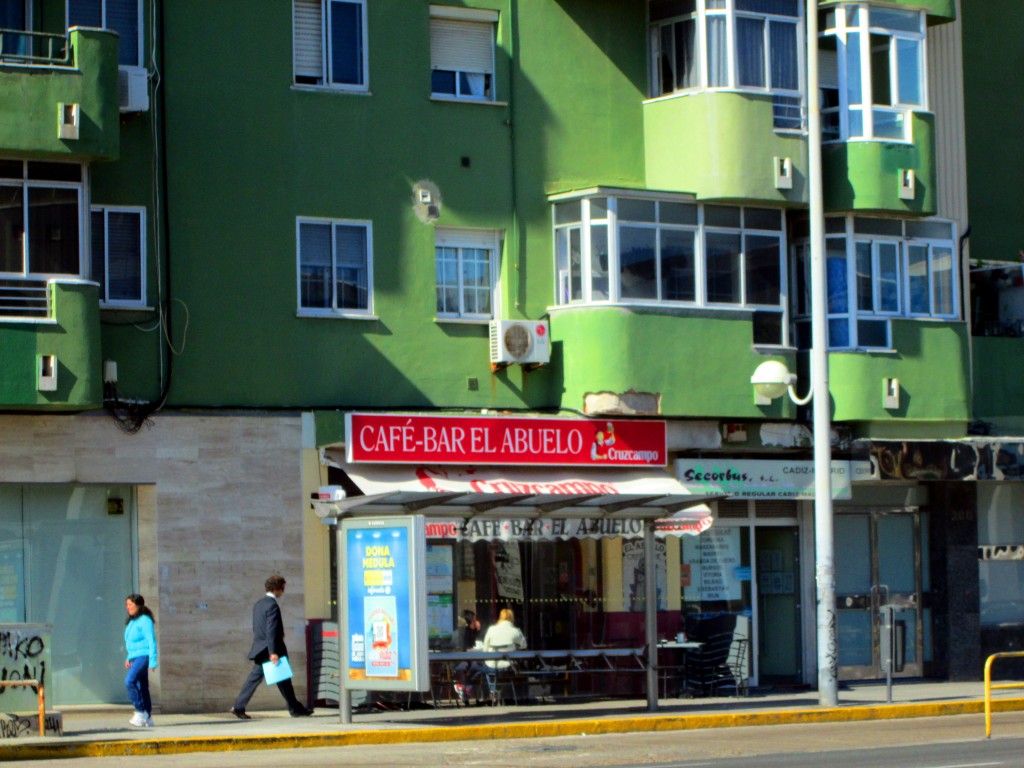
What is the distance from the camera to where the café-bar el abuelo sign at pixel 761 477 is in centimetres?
2688

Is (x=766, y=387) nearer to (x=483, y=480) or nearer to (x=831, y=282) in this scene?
(x=831, y=282)

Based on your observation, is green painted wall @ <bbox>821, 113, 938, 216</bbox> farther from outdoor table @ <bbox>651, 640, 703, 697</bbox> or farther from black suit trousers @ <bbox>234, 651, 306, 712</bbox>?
black suit trousers @ <bbox>234, 651, 306, 712</bbox>

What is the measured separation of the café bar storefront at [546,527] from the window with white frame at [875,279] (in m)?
3.66

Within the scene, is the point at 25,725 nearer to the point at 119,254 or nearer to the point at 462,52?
the point at 119,254

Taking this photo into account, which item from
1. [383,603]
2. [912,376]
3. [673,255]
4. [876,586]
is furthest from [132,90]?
[876,586]

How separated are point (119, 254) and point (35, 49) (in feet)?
9.35

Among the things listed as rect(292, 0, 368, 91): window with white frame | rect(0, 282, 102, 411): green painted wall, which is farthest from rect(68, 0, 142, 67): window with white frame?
rect(0, 282, 102, 411): green painted wall

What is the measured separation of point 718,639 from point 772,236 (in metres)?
6.24

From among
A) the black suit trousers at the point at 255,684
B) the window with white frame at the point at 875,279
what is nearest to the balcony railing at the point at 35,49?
the black suit trousers at the point at 255,684

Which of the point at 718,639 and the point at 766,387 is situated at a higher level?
the point at 766,387

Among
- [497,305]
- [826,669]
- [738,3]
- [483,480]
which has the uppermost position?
[738,3]

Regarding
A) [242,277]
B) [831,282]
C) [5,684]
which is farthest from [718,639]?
[5,684]

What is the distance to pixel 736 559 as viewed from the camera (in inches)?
1108

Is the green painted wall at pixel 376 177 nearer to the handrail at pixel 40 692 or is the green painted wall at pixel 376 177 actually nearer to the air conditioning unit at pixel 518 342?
the air conditioning unit at pixel 518 342
